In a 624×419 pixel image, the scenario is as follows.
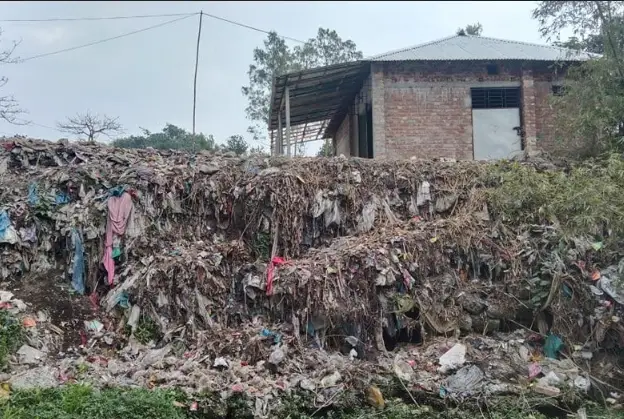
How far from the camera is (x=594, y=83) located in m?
8.45

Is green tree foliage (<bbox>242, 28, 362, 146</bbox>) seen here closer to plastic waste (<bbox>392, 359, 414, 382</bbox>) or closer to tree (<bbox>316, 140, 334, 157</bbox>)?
tree (<bbox>316, 140, 334, 157</bbox>)

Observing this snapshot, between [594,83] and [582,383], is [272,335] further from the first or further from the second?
[594,83]

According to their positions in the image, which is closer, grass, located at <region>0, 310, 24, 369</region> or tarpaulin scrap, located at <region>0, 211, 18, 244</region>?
grass, located at <region>0, 310, 24, 369</region>

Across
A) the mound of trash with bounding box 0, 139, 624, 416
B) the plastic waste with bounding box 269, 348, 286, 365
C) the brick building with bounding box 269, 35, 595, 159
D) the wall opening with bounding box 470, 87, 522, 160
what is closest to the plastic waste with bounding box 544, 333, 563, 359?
the mound of trash with bounding box 0, 139, 624, 416

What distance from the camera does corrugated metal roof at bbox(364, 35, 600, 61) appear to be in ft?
33.7

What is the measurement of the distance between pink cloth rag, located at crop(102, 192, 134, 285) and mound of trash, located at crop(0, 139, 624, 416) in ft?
0.06

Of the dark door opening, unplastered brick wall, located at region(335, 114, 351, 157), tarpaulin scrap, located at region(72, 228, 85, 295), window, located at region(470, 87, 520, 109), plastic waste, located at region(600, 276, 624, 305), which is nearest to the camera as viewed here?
plastic waste, located at region(600, 276, 624, 305)

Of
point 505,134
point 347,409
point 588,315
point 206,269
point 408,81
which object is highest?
point 408,81

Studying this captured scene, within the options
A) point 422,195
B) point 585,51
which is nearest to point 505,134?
point 585,51

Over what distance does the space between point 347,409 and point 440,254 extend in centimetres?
258

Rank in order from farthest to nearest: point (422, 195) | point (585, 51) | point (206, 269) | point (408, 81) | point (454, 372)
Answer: point (408, 81)
point (585, 51)
point (422, 195)
point (206, 269)
point (454, 372)

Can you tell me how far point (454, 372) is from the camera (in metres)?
5.92

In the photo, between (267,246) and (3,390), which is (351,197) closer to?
(267,246)

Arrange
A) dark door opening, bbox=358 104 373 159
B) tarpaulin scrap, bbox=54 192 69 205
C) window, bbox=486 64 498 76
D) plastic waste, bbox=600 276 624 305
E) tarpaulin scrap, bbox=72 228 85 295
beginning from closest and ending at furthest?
plastic waste, bbox=600 276 624 305 < tarpaulin scrap, bbox=72 228 85 295 < tarpaulin scrap, bbox=54 192 69 205 < window, bbox=486 64 498 76 < dark door opening, bbox=358 104 373 159
